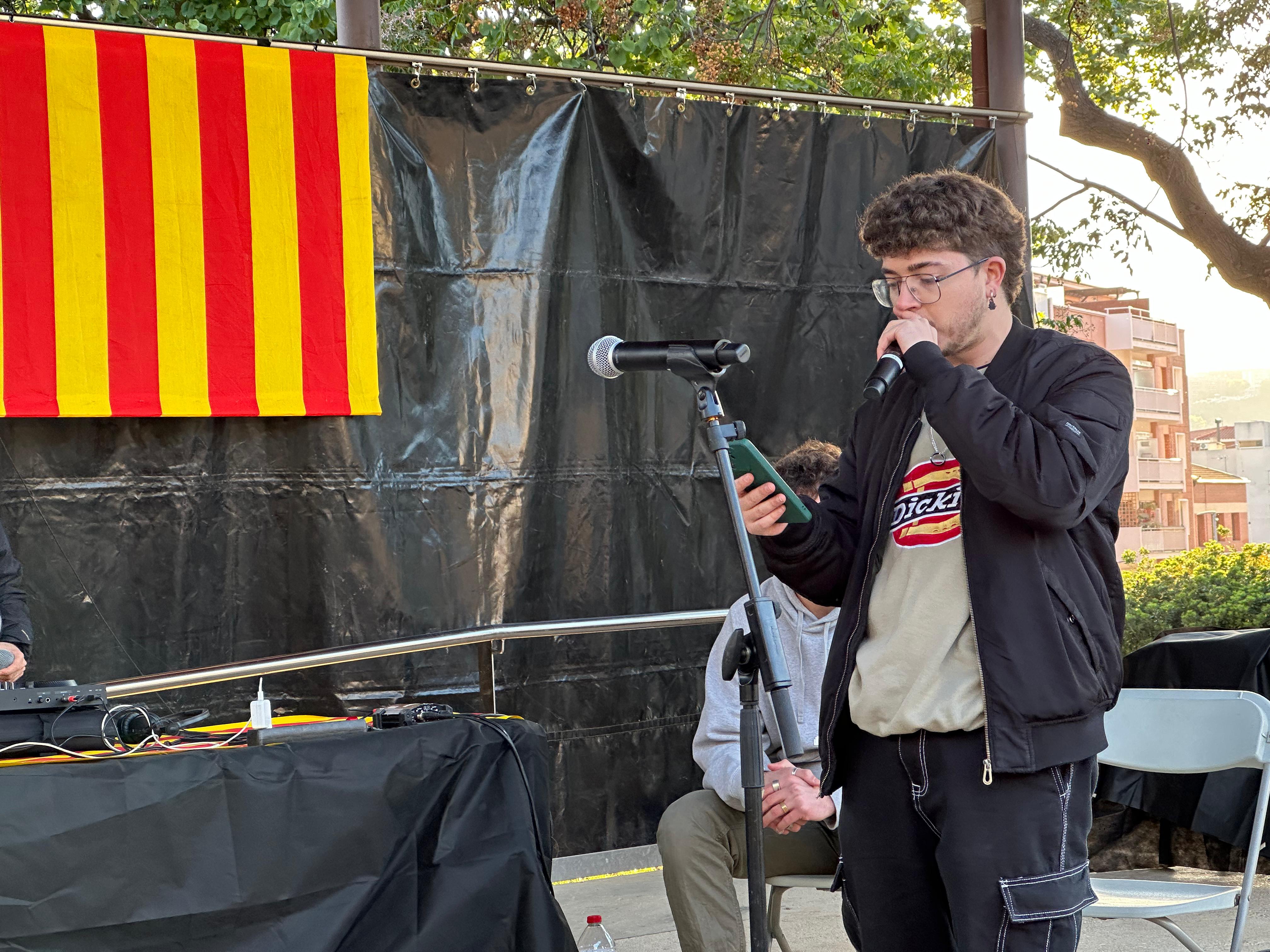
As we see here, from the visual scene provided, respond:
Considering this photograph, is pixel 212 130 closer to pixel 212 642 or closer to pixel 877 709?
pixel 212 642

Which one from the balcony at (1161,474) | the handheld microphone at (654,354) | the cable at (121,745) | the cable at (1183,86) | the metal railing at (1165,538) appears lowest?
the metal railing at (1165,538)

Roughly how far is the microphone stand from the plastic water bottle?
1.15 metres

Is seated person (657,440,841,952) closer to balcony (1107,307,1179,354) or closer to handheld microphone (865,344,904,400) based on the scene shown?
handheld microphone (865,344,904,400)

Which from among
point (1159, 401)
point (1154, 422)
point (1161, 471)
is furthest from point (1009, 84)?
point (1161, 471)

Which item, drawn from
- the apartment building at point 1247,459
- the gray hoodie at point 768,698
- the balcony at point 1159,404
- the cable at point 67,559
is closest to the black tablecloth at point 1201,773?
the gray hoodie at point 768,698

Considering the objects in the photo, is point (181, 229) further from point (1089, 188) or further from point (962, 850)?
point (1089, 188)

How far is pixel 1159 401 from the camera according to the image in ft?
148

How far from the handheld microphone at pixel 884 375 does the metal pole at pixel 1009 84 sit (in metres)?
2.90

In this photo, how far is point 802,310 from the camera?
13.2ft

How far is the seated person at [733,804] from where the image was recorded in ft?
8.44

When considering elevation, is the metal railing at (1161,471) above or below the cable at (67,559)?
below

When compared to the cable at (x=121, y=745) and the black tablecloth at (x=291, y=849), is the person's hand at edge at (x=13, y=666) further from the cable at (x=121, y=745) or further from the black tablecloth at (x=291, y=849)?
the black tablecloth at (x=291, y=849)

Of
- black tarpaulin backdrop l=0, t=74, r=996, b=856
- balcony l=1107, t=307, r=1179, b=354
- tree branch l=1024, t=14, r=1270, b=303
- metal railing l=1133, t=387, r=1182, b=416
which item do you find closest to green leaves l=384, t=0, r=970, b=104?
tree branch l=1024, t=14, r=1270, b=303

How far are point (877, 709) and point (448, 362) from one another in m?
2.22
